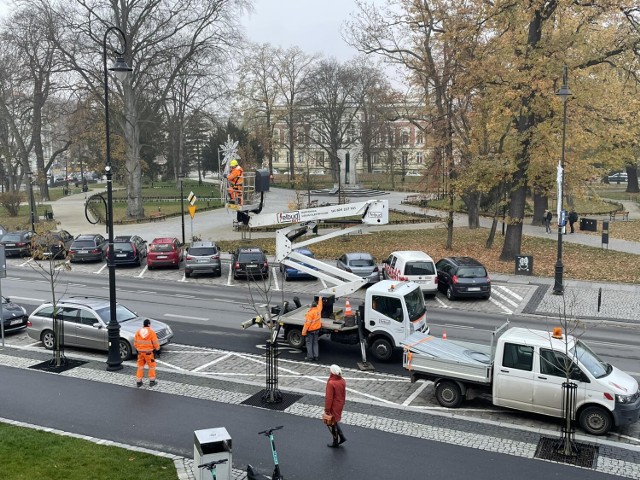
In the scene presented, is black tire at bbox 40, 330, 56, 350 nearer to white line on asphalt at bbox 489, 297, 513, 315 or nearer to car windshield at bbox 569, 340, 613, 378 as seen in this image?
car windshield at bbox 569, 340, 613, 378

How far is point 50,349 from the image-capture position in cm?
1770

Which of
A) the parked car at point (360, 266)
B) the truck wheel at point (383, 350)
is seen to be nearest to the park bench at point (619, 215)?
the parked car at point (360, 266)

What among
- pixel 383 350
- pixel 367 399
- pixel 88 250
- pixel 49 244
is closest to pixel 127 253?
pixel 88 250

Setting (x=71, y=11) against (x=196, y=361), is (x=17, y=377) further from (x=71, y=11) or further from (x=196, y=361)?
(x=71, y=11)

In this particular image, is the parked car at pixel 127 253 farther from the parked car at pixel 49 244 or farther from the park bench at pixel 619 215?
the park bench at pixel 619 215

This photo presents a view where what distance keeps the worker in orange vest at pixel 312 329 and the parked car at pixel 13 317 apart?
935 centimetres

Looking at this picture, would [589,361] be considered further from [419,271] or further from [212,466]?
[419,271]

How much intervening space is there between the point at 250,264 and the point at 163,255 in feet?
18.5

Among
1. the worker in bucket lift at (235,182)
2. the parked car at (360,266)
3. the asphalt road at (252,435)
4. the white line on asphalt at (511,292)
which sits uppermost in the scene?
the worker in bucket lift at (235,182)

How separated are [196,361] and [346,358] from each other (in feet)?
13.1

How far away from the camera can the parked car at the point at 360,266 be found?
86.7 feet

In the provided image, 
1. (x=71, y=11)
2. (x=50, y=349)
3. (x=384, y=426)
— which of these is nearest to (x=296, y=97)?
(x=71, y=11)

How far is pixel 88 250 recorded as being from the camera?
A: 33.9 meters

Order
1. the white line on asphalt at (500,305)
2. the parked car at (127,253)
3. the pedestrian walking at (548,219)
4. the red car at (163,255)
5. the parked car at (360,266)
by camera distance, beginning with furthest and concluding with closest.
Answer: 1. the pedestrian walking at (548,219)
2. the parked car at (127,253)
3. the red car at (163,255)
4. the parked car at (360,266)
5. the white line on asphalt at (500,305)
